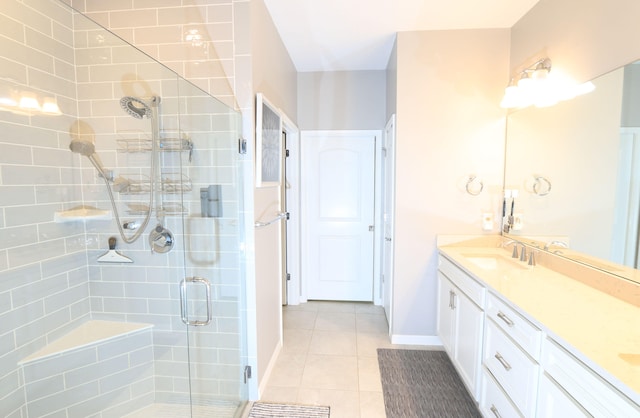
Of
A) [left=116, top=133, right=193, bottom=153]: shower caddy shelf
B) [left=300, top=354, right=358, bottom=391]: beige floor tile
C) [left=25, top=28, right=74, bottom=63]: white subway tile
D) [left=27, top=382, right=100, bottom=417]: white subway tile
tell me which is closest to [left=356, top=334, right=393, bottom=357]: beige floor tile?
[left=300, top=354, right=358, bottom=391]: beige floor tile

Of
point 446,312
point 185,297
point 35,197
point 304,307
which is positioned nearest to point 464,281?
point 446,312

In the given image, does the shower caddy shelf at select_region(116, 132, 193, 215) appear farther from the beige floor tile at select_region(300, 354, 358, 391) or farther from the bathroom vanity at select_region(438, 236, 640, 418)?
the bathroom vanity at select_region(438, 236, 640, 418)

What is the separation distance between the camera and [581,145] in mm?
1718

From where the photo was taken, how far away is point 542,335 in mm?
1178

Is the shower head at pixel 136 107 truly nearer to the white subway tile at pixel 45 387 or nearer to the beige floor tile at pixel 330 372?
the white subway tile at pixel 45 387

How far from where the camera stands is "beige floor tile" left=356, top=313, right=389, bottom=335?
9.48 feet

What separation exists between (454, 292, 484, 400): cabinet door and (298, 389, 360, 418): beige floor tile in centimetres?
72

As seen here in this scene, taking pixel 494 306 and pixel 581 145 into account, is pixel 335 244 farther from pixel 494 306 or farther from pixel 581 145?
pixel 581 145

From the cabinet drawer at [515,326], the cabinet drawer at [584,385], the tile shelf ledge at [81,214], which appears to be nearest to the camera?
the cabinet drawer at [584,385]

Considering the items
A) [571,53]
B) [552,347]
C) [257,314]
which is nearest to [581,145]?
[571,53]

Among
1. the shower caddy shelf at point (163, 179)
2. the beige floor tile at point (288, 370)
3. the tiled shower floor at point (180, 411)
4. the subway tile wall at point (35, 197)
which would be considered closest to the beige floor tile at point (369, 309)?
the beige floor tile at point (288, 370)

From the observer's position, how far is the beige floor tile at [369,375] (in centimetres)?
210

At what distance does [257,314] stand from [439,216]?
1647 mm

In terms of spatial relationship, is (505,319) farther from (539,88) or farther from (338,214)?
(338,214)
